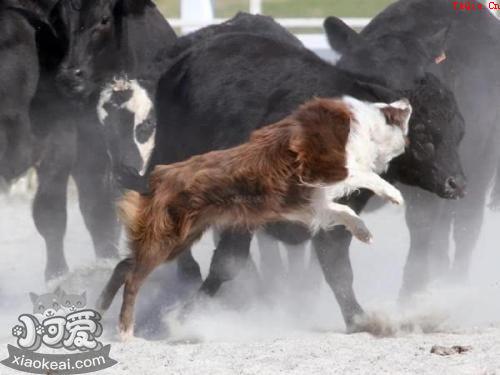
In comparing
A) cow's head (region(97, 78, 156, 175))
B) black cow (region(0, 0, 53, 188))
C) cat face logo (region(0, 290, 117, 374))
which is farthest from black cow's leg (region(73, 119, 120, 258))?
cat face logo (region(0, 290, 117, 374))

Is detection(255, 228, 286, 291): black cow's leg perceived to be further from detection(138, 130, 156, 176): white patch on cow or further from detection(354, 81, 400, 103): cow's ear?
detection(354, 81, 400, 103): cow's ear

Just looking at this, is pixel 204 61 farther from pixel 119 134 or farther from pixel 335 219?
pixel 335 219

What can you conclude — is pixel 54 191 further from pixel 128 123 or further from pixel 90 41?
pixel 90 41

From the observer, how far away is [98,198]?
837 cm

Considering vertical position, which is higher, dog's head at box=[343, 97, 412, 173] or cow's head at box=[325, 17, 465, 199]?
dog's head at box=[343, 97, 412, 173]

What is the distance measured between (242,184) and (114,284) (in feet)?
3.24

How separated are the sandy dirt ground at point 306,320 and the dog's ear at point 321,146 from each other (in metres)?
0.75

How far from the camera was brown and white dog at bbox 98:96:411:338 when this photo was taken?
565cm

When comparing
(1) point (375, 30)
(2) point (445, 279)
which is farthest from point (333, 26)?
(2) point (445, 279)

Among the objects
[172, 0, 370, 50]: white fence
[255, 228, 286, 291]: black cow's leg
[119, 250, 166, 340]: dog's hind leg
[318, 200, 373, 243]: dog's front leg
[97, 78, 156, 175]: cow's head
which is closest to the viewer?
[318, 200, 373, 243]: dog's front leg

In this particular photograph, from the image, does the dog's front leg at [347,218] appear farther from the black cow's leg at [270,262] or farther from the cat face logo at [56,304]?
the black cow's leg at [270,262]

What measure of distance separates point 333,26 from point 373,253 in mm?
Result: 1622

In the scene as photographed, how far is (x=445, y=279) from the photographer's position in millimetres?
7844

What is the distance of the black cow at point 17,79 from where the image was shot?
7.73 meters
